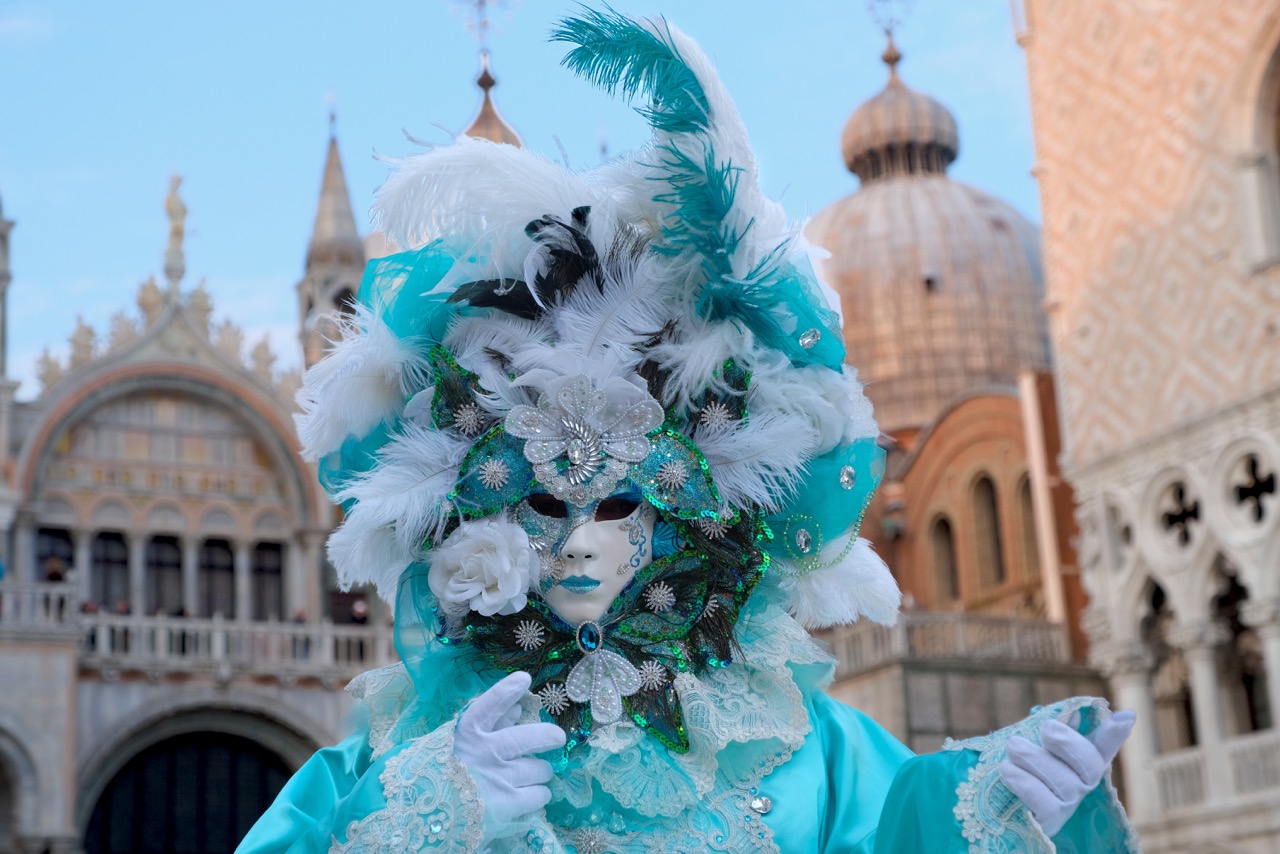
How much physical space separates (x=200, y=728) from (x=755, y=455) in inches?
480

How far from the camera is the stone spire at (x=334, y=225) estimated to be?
1620 centimetres

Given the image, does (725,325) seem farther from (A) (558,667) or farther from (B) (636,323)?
(A) (558,667)

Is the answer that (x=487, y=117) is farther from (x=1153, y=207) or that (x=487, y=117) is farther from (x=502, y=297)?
(x=502, y=297)

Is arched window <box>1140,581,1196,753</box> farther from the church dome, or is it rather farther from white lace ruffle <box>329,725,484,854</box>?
white lace ruffle <box>329,725,484,854</box>

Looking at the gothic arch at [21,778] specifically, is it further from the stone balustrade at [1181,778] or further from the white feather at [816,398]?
the white feather at [816,398]

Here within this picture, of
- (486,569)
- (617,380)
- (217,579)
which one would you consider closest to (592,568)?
(486,569)

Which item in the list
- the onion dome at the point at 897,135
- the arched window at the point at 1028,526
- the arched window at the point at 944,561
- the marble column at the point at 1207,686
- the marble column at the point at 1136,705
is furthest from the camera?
the onion dome at the point at 897,135

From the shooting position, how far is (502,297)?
2.41m

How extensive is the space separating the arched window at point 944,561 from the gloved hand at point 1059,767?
17.2 metres

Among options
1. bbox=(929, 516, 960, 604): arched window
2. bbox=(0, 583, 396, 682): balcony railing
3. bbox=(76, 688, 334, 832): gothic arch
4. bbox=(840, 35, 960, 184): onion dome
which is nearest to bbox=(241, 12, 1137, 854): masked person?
bbox=(0, 583, 396, 682): balcony railing

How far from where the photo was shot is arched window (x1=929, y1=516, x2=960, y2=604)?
19094 mm

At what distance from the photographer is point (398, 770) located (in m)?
2.12

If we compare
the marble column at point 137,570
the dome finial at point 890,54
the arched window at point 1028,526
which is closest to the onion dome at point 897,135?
the dome finial at point 890,54

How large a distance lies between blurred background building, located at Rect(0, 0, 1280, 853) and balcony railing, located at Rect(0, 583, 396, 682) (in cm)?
3
